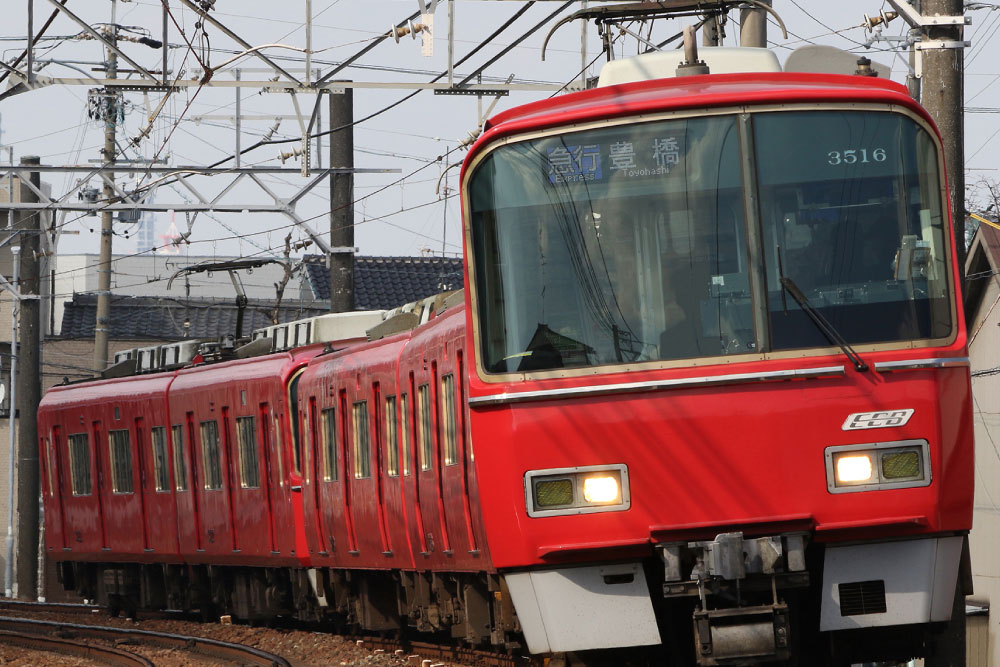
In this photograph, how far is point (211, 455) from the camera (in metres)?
18.5

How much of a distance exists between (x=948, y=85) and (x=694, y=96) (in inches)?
114

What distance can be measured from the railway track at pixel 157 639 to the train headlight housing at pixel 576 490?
6594mm

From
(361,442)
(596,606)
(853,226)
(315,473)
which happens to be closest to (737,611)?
(596,606)

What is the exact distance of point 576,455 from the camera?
7.82m

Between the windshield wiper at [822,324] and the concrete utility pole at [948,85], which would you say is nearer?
the windshield wiper at [822,324]

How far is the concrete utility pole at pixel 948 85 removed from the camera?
1033 cm

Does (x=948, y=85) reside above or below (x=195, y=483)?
above

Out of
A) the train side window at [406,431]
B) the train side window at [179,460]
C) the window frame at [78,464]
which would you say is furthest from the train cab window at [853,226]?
the window frame at [78,464]

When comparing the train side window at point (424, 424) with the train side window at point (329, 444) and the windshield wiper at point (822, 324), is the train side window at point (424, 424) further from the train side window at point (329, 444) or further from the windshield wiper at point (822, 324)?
the windshield wiper at point (822, 324)

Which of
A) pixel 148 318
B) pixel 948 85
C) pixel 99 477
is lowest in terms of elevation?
pixel 99 477

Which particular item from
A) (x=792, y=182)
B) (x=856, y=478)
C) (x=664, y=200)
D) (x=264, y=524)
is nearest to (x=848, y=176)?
(x=792, y=182)

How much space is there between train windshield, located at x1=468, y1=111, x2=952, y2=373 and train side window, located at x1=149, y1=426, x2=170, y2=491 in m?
12.3

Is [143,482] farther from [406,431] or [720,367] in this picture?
[720,367]

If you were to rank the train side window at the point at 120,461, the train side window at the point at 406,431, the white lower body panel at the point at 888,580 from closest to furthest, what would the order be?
1. the white lower body panel at the point at 888,580
2. the train side window at the point at 406,431
3. the train side window at the point at 120,461
